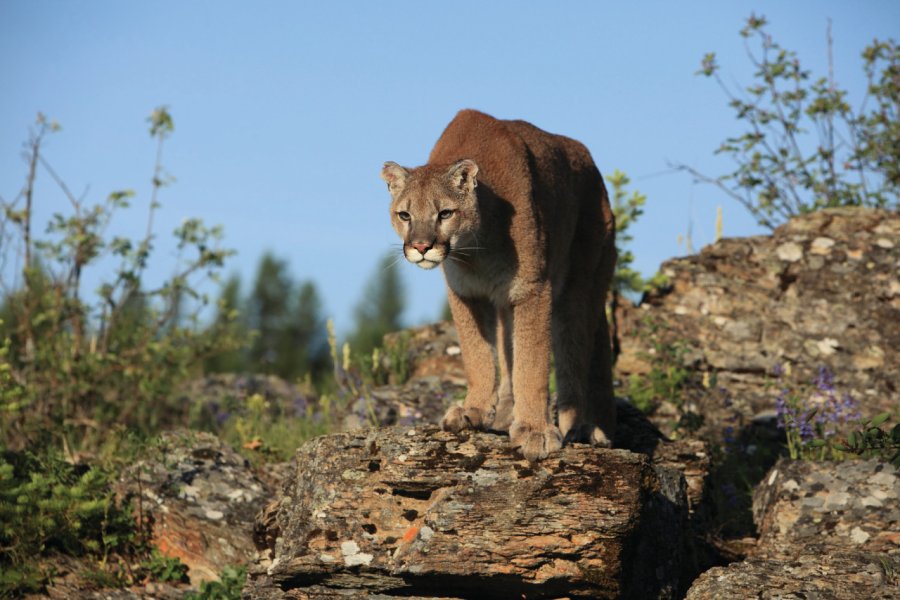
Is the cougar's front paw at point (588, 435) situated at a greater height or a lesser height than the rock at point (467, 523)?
greater

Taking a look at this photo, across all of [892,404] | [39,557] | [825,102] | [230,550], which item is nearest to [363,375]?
[230,550]

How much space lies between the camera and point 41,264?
12109mm

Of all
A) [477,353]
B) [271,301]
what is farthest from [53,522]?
[271,301]

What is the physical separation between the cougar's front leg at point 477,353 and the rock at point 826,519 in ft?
5.96

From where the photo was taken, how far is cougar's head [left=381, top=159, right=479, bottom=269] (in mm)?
6418

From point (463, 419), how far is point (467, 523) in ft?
3.18

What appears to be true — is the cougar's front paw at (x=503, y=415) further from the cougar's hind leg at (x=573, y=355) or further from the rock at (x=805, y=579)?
the rock at (x=805, y=579)

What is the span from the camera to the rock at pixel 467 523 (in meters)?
5.66

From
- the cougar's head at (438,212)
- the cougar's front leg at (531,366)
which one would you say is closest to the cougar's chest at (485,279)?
the cougar's front leg at (531,366)

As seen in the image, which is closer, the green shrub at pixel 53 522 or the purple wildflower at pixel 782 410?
the green shrub at pixel 53 522

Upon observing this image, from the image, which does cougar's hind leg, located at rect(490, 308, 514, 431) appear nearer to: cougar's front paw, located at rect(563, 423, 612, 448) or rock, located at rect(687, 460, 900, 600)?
cougar's front paw, located at rect(563, 423, 612, 448)

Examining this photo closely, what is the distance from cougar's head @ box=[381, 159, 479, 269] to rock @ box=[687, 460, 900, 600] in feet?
8.28

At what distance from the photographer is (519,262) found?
6738 mm

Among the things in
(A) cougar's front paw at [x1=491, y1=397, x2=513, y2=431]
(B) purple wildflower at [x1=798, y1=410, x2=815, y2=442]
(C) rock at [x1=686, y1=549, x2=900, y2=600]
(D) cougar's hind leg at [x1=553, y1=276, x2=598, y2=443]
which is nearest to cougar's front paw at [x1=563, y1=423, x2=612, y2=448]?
(D) cougar's hind leg at [x1=553, y1=276, x2=598, y2=443]
